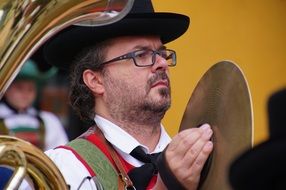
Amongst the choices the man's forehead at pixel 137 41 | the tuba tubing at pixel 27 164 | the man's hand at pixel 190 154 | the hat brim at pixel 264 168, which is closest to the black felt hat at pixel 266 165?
the hat brim at pixel 264 168

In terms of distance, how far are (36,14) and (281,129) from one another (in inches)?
25.4

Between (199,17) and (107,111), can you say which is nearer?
(107,111)

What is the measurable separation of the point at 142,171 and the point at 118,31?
503mm

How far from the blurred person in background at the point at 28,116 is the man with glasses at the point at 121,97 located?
1437mm

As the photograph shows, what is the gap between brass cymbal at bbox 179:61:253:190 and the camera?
7.43ft

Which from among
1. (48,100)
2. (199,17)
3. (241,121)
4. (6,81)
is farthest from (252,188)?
(48,100)

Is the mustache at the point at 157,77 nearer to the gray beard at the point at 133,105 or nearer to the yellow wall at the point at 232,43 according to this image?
the gray beard at the point at 133,105

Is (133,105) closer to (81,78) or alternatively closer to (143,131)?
(143,131)

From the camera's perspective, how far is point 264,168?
56.5 inches

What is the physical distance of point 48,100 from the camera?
5117 mm

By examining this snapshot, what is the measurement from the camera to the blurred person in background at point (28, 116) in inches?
180

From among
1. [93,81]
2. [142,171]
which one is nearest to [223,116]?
[142,171]

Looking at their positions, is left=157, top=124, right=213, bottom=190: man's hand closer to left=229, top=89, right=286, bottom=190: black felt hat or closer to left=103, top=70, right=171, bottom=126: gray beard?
left=103, top=70, right=171, bottom=126: gray beard

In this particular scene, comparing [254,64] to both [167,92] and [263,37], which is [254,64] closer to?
[263,37]
